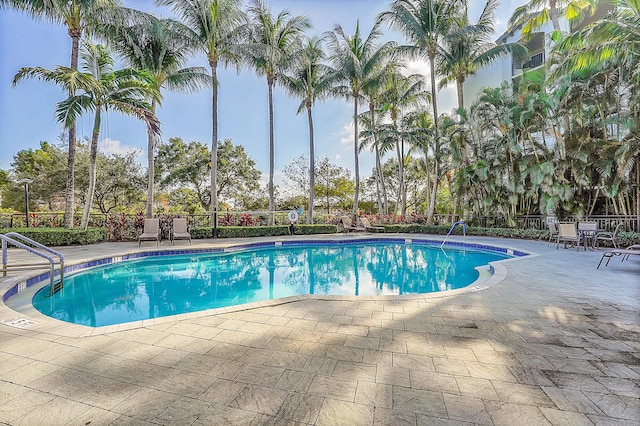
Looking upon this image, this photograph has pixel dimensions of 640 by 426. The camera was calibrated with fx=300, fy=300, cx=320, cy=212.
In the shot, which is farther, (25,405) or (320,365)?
(320,365)

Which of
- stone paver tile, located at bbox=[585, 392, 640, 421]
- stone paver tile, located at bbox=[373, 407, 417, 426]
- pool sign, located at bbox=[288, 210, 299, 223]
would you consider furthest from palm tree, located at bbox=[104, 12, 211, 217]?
stone paver tile, located at bbox=[585, 392, 640, 421]

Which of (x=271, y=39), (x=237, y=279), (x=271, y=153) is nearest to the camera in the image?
(x=237, y=279)

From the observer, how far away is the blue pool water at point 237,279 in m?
4.68

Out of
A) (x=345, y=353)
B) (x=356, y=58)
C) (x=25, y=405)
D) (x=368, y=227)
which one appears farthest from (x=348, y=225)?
(x=25, y=405)

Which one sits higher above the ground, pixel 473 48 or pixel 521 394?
pixel 473 48

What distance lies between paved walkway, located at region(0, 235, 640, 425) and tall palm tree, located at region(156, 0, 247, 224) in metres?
10.1

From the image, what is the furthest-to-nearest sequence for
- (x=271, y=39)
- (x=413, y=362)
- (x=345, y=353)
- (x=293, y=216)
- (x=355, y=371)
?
(x=293, y=216), (x=271, y=39), (x=345, y=353), (x=413, y=362), (x=355, y=371)

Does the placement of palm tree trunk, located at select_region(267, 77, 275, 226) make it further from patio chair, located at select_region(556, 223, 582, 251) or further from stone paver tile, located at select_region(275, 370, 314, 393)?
stone paver tile, located at select_region(275, 370, 314, 393)

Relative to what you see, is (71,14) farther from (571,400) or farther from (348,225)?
(571,400)

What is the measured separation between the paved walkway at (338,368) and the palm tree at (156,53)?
953 cm

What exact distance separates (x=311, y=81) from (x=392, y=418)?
15.7 meters

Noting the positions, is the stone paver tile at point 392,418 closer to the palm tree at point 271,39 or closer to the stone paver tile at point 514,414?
the stone paver tile at point 514,414

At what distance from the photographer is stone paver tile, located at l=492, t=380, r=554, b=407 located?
5.81 feet

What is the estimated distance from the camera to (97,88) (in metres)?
8.73
